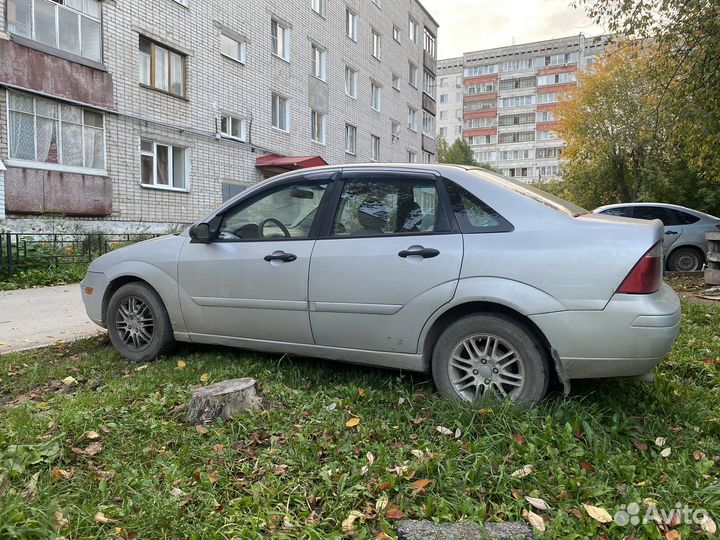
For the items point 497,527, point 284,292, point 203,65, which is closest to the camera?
point 497,527

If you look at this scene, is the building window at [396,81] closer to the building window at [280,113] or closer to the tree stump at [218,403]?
the building window at [280,113]

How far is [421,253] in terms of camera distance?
3430 millimetres

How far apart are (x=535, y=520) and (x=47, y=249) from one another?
11.4m

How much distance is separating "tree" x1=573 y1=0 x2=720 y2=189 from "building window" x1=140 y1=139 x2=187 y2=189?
11463 millimetres

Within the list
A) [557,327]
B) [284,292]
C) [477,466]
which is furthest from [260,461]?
[557,327]

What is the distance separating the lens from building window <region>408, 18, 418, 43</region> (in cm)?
3303

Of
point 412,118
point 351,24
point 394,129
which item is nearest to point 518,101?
point 412,118

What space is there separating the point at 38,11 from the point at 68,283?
6.55 m

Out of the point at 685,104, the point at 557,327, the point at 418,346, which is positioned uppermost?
the point at 685,104

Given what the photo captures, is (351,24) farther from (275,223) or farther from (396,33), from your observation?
(275,223)

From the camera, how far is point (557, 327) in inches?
121

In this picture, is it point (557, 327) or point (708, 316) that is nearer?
point (557, 327)

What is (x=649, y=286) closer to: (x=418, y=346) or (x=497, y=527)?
(x=418, y=346)

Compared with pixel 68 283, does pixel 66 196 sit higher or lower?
higher
